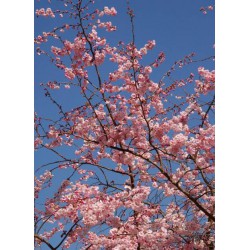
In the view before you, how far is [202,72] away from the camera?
13.3 ft
